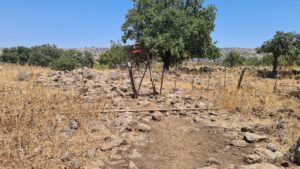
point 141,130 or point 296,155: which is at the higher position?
point 141,130

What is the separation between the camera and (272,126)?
889 cm

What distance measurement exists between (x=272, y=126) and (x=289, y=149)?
5.47 ft

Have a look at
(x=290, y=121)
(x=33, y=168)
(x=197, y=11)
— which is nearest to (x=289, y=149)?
(x=290, y=121)

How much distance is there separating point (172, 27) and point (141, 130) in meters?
16.3

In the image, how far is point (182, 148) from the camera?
739cm

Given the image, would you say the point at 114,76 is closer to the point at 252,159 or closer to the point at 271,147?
the point at 271,147

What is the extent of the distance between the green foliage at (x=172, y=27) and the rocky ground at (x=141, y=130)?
1079cm

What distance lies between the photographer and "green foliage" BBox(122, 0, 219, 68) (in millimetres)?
22797

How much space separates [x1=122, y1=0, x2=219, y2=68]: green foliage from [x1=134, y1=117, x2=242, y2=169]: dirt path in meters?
13.5

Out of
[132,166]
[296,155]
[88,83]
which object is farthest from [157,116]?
[88,83]

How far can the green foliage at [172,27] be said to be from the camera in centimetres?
2280

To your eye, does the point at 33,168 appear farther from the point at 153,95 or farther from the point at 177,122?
the point at 153,95

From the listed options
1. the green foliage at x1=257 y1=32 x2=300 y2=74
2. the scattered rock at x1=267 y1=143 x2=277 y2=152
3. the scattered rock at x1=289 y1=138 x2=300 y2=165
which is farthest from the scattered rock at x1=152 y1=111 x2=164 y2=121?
the green foliage at x1=257 y1=32 x2=300 y2=74

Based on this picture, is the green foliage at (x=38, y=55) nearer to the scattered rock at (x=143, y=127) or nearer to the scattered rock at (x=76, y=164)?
the scattered rock at (x=143, y=127)
